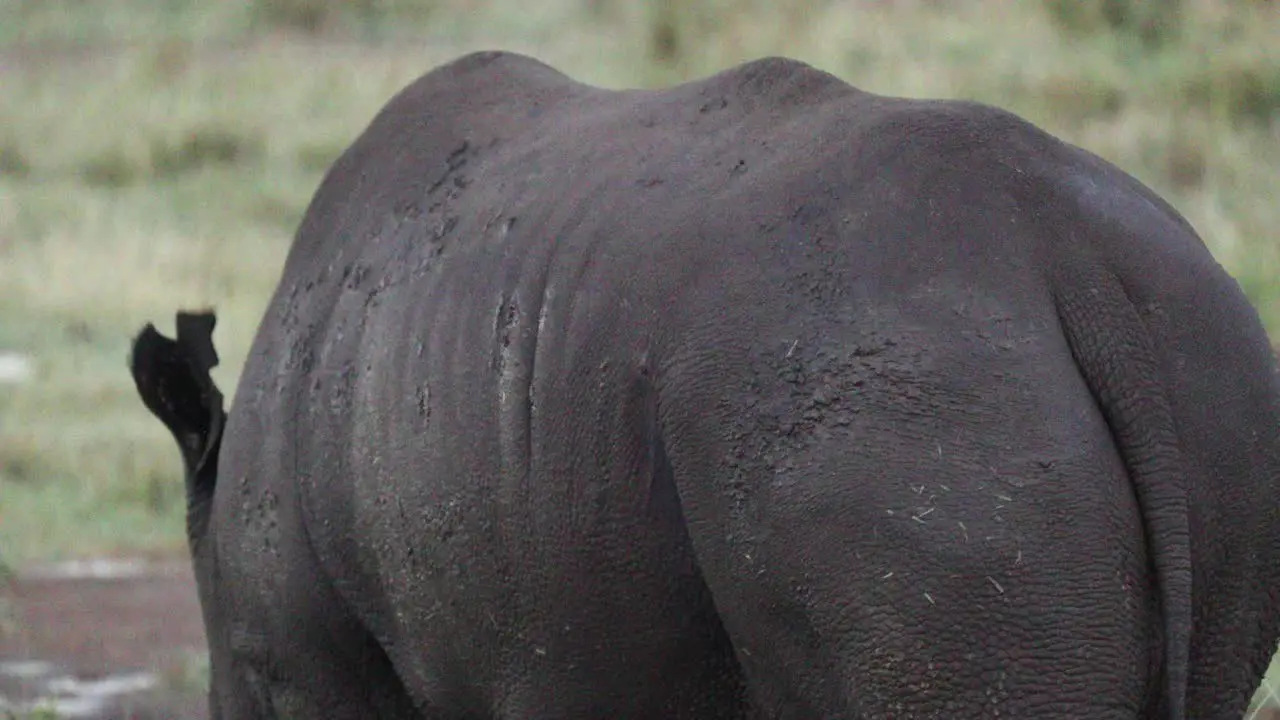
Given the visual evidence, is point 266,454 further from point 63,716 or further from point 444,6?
point 444,6

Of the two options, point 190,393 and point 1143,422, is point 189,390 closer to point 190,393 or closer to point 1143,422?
point 190,393

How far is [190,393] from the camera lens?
15.6ft

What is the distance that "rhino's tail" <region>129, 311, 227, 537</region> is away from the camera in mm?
4645

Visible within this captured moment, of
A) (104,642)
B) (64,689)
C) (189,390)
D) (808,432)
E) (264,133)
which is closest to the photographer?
(808,432)

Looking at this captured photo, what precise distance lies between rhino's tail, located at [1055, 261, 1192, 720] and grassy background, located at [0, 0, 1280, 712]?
6410 millimetres

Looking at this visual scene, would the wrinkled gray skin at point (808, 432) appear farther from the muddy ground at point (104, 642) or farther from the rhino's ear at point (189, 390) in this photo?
the muddy ground at point (104, 642)

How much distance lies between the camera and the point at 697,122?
3.44 m

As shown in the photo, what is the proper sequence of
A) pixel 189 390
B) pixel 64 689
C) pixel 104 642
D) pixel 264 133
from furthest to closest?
1. pixel 264 133
2. pixel 104 642
3. pixel 64 689
4. pixel 189 390

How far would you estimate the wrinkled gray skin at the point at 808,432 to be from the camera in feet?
8.89

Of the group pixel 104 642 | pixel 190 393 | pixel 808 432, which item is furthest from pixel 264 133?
pixel 808 432

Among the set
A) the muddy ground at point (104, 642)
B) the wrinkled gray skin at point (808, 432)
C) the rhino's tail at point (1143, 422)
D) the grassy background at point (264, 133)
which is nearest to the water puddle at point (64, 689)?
the muddy ground at point (104, 642)

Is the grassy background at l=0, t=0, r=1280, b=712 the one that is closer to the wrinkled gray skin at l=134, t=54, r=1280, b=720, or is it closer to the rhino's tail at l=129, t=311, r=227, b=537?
the rhino's tail at l=129, t=311, r=227, b=537

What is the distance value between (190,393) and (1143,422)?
2530 millimetres

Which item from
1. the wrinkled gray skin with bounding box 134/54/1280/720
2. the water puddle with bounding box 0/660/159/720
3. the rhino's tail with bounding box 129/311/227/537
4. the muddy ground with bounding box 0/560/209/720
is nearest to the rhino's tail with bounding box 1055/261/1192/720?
the wrinkled gray skin with bounding box 134/54/1280/720
